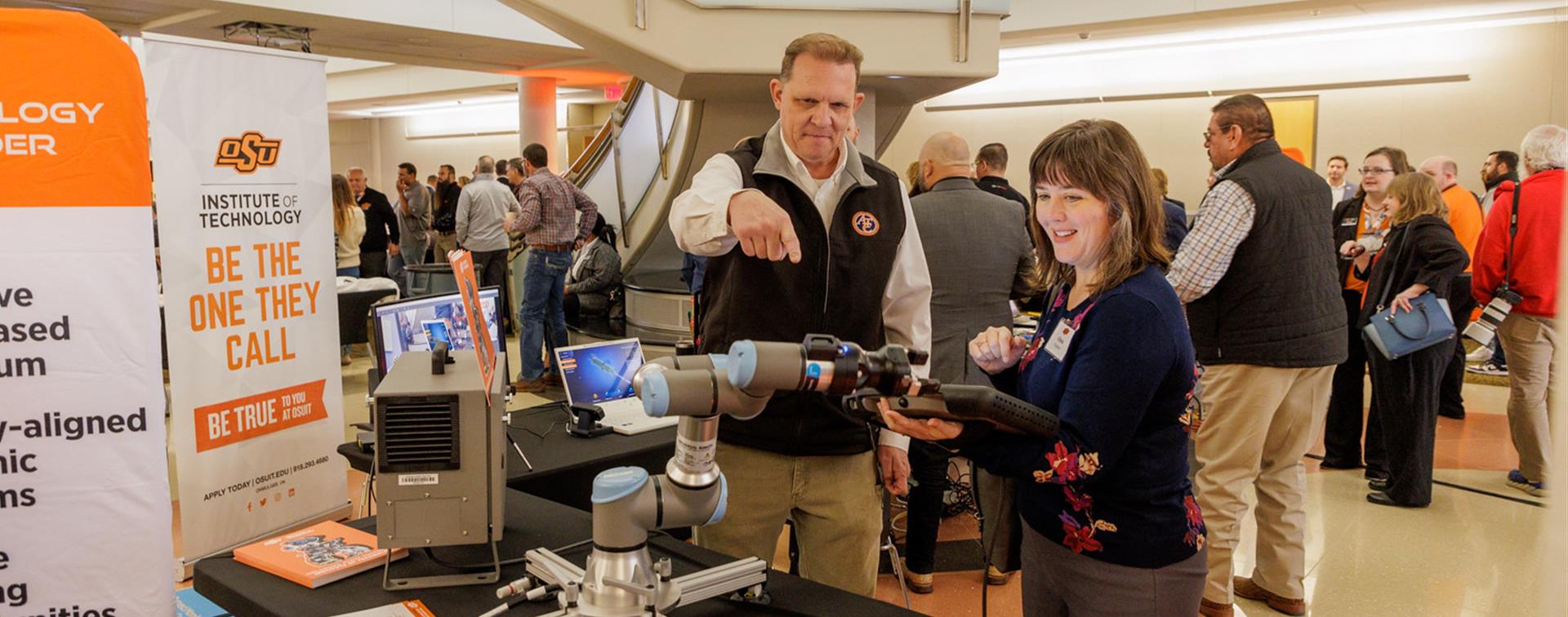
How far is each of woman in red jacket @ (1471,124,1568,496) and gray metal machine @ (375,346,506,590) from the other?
4.69 meters

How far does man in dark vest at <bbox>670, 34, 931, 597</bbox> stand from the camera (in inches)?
76.0

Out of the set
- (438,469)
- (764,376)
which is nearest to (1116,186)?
(764,376)

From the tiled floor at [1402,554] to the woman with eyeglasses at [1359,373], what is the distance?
106mm

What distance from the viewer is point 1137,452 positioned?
1577 millimetres

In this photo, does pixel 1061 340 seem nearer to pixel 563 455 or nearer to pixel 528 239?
pixel 563 455

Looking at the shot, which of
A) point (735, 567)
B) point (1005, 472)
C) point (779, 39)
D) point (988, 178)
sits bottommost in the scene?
point (735, 567)

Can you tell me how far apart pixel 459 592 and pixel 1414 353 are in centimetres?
428

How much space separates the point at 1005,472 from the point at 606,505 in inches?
25.6

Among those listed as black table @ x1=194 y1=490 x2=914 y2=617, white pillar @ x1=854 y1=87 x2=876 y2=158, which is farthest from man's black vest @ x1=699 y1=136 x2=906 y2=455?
white pillar @ x1=854 y1=87 x2=876 y2=158

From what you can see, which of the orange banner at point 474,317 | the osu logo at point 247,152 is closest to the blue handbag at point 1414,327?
the orange banner at point 474,317

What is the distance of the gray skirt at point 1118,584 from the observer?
5.24 feet

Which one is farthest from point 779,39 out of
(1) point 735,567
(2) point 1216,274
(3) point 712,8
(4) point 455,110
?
(4) point 455,110

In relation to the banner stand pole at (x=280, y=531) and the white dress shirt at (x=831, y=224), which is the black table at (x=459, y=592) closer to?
the white dress shirt at (x=831, y=224)

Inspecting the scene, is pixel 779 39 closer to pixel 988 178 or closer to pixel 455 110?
pixel 988 178
